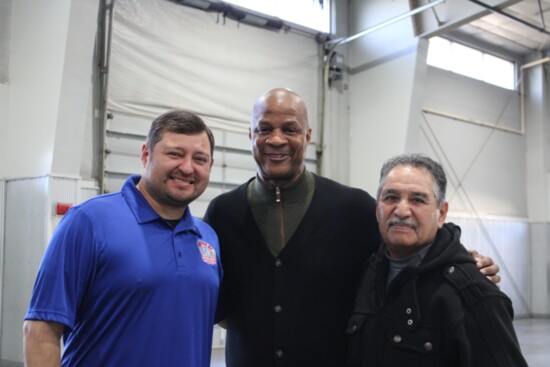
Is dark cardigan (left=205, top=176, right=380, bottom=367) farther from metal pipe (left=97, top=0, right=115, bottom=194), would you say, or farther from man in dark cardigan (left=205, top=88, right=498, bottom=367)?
metal pipe (left=97, top=0, right=115, bottom=194)

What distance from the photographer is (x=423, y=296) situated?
1.75m

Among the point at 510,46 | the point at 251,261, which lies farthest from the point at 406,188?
the point at 510,46

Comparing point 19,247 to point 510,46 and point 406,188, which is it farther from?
point 510,46

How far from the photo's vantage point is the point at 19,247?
5727 millimetres

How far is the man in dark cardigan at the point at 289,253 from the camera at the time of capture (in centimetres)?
209

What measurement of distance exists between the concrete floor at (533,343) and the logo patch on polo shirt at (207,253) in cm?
435

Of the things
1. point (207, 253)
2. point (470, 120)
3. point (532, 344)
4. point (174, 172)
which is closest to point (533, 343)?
point (532, 344)

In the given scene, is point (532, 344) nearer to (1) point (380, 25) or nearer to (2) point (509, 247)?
(2) point (509, 247)

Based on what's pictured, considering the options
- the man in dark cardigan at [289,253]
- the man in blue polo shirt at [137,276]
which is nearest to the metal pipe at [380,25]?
the man in dark cardigan at [289,253]

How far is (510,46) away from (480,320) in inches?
468

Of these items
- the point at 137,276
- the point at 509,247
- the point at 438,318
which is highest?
the point at 509,247

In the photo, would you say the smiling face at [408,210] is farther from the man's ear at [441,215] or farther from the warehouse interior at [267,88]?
the warehouse interior at [267,88]

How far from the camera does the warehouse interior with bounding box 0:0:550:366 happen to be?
18.7ft

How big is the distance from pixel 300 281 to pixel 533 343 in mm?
7371
